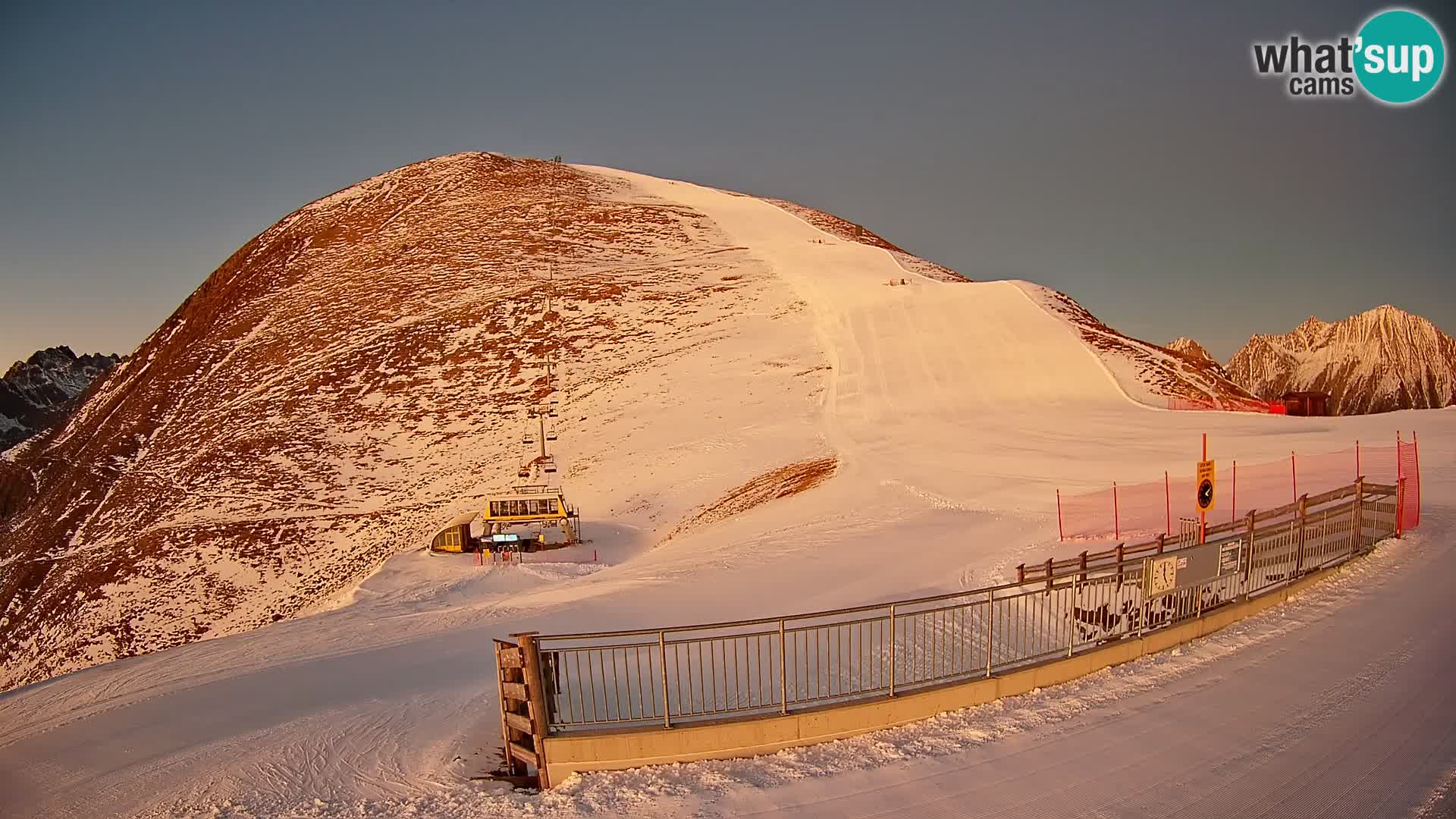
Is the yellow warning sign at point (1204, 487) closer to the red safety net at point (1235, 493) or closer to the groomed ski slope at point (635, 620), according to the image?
the groomed ski slope at point (635, 620)

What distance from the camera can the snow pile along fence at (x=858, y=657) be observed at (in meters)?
9.49

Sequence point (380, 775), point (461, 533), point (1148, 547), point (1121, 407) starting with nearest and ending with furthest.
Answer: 1. point (380, 775)
2. point (1148, 547)
3. point (461, 533)
4. point (1121, 407)

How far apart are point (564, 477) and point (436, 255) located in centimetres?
4305

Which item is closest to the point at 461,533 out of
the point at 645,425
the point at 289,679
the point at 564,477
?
the point at 564,477

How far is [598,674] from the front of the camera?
45.2 feet

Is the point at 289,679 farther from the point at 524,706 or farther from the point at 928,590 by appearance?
the point at 928,590

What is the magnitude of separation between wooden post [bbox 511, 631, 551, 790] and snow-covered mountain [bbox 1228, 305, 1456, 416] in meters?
183

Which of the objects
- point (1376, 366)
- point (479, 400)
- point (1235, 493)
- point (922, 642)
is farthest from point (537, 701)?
point (1376, 366)

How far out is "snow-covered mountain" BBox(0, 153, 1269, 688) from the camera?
38.8m

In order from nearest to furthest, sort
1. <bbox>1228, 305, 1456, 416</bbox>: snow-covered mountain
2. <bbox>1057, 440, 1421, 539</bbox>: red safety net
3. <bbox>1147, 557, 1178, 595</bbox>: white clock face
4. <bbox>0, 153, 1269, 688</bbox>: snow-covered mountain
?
<bbox>1147, 557, 1178, 595</bbox>: white clock face, <bbox>1057, 440, 1421, 539</bbox>: red safety net, <bbox>0, 153, 1269, 688</bbox>: snow-covered mountain, <bbox>1228, 305, 1456, 416</bbox>: snow-covered mountain

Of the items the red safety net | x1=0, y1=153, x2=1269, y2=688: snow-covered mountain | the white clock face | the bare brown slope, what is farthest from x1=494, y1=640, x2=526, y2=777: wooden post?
the bare brown slope

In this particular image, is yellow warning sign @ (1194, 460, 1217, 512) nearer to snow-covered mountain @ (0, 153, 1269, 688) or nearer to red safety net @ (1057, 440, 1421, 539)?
red safety net @ (1057, 440, 1421, 539)

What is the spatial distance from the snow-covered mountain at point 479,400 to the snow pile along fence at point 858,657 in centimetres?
1435

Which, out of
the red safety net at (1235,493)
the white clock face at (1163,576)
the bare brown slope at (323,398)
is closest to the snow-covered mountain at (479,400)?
the bare brown slope at (323,398)
